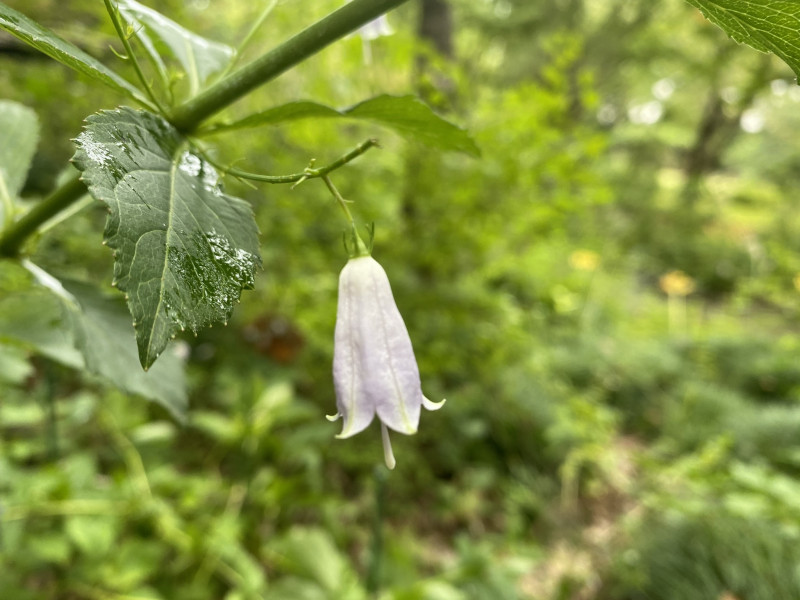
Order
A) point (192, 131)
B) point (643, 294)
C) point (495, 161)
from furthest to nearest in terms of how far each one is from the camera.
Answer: point (643, 294) → point (495, 161) → point (192, 131)

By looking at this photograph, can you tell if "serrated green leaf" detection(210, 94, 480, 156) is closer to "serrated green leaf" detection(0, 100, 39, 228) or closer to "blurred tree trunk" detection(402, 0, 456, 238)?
"serrated green leaf" detection(0, 100, 39, 228)

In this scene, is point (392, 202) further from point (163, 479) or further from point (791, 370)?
point (791, 370)

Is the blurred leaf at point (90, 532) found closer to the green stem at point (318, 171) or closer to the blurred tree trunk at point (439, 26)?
the green stem at point (318, 171)

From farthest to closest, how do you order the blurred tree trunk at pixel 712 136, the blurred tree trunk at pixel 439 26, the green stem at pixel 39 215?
the blurred tree trunk at pixel 712 136 < the blurred tree trunk at pixel 439 26 < the green stem at pixel 39 215

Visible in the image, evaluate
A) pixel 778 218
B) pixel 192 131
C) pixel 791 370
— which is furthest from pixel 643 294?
pixel 192 131

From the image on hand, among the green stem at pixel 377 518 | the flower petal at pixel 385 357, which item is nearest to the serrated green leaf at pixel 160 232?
the flower petal at pixel 385 357

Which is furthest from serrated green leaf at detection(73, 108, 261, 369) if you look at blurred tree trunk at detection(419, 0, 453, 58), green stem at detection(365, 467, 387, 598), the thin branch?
blurred tree trunk at detection(419, 0, 453, 58)
